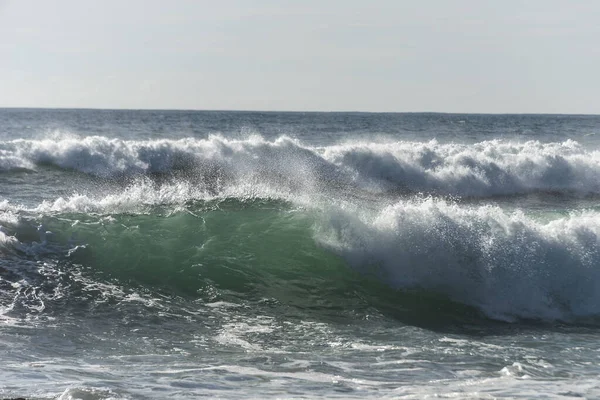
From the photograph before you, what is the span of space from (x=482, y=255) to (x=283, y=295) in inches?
136

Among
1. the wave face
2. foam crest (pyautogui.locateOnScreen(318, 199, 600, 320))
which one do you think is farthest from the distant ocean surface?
the wave face

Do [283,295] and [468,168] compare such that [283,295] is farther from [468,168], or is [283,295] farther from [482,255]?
[468,168]

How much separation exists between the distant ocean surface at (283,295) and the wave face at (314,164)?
2.65ft

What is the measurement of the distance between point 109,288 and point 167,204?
4.10 m

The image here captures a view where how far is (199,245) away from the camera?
13.5 meters

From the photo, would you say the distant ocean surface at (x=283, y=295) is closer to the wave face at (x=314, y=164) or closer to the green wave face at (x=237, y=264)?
the green wave face at (x=237, y=264)

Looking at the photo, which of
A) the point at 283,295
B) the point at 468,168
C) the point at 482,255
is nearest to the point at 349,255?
the point at 283,295

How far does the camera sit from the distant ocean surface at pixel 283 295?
7840 millimetres

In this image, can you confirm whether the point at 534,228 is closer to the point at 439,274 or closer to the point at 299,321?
the point at 439,274

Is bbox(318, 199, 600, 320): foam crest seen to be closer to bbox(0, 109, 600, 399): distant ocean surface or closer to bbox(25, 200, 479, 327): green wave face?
bbox(0, 109, 600, 399): distant ocean surface

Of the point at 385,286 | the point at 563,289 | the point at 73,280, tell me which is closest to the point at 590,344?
the point at 563,289

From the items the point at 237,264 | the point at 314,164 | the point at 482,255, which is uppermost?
the point at 314,164

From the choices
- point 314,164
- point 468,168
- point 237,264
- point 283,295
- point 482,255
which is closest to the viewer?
point 283,295

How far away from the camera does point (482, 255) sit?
12.6m
